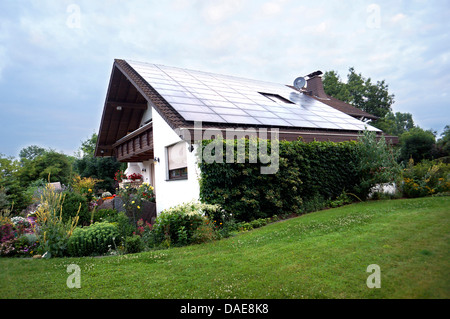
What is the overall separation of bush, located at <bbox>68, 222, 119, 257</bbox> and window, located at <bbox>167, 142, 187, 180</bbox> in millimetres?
3394

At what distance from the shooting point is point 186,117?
8.32 m

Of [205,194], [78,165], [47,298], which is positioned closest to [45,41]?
[78,165]

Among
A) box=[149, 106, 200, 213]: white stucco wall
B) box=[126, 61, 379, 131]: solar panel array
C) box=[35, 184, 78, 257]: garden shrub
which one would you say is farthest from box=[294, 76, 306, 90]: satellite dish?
box=[35, 184, 78, 257]: garden shrub

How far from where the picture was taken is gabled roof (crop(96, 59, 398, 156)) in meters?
9.06

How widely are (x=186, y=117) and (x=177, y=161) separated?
2060mm

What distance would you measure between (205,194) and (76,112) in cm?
3483

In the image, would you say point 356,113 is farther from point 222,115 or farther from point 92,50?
Answer: point 92,50

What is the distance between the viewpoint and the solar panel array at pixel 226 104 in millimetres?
9234

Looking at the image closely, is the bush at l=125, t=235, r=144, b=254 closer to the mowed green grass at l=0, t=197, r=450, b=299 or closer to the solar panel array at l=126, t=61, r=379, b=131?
the mowed green grass at l=0, t=197, r=450, b=299

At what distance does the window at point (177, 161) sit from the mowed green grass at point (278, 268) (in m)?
4.08

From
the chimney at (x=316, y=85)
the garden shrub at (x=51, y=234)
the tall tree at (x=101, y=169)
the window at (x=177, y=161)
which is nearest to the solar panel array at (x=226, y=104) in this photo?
the window at (x=177, y=161)

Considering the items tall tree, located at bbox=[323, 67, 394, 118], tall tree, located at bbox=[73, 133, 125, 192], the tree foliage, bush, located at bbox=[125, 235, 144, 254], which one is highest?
tall tree, located at bbox=[323, 67, 394, 118]

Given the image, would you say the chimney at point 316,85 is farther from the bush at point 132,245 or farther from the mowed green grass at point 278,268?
the bush at point 132,245

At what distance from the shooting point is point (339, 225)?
19.6 ft
